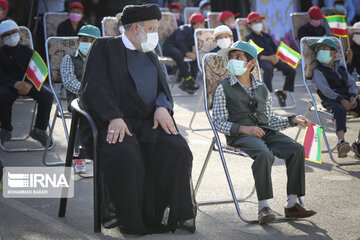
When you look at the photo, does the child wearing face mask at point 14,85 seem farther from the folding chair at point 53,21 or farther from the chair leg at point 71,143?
the folding chair at point 53,21

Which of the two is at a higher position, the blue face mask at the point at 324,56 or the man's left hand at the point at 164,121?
the blue face mask at the point at 324,56

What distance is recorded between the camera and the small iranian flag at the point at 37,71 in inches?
235

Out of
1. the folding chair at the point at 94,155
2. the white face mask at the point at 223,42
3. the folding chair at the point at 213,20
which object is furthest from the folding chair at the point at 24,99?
the folding chair at the point at 213,20

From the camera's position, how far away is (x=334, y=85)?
23.7ft

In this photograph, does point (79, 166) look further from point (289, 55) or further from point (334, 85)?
point (334, 85)

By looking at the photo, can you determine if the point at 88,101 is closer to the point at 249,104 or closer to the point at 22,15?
the point at 249,104

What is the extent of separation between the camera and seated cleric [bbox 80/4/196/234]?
445 centimetres

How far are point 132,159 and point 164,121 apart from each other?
0.44 m

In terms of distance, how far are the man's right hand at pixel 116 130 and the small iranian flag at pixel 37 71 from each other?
5.49 feet

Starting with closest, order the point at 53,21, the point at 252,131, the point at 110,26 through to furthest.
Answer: the point at 252,131 → the point at 110,26 → the point at 53,21

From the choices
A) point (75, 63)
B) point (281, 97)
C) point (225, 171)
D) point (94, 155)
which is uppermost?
point (75, 63)

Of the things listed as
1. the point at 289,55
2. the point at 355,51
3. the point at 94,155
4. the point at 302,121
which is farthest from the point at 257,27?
the point at 94,155

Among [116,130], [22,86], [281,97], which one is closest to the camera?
[116,130]

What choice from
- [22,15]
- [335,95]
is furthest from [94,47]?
[22,15]
